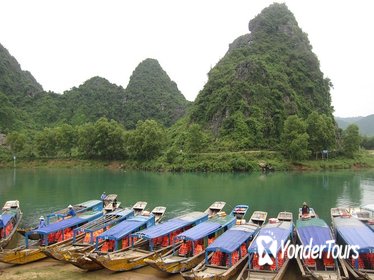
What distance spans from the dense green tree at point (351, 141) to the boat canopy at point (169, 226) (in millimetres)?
62958

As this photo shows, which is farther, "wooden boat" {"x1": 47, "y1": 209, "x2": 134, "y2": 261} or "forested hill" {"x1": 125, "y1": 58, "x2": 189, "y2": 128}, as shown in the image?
"forested hill" {"x1": 125, "y1": 58, "x2": 189, "y2": 128}

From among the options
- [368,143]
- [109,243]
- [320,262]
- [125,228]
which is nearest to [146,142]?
[125,228]

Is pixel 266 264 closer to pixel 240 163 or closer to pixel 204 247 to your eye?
pixel 204 247

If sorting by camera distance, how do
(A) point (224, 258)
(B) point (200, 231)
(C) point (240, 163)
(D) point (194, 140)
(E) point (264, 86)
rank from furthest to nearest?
1. (E) point (264, 86)
2. (D) point (194, 140)
3. (C) point (240, 163)
4. (B) point (200, 231)
5. (A) point (224, 258)

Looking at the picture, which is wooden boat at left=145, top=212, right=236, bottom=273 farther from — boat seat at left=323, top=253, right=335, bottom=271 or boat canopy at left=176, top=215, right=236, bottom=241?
boat seat at left=323, top=253, right=335, bottom=271

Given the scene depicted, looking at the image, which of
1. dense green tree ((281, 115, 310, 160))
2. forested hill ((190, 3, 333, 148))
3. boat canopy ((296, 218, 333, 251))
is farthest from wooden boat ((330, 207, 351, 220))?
forested hill ((190, 3, 333, 148))

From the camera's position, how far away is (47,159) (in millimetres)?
88250

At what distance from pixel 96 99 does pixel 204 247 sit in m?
129

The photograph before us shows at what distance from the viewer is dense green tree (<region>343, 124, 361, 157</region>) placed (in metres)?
76.8

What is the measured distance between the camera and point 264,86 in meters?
94.1

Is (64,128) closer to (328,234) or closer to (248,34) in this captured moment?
(248,34)

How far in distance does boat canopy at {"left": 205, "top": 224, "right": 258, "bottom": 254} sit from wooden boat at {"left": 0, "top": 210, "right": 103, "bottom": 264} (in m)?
8.61

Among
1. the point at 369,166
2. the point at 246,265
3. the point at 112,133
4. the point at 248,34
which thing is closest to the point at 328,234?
the point at 246,265

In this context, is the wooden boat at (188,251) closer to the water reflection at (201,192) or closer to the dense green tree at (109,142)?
the water reflection at (201,192)
